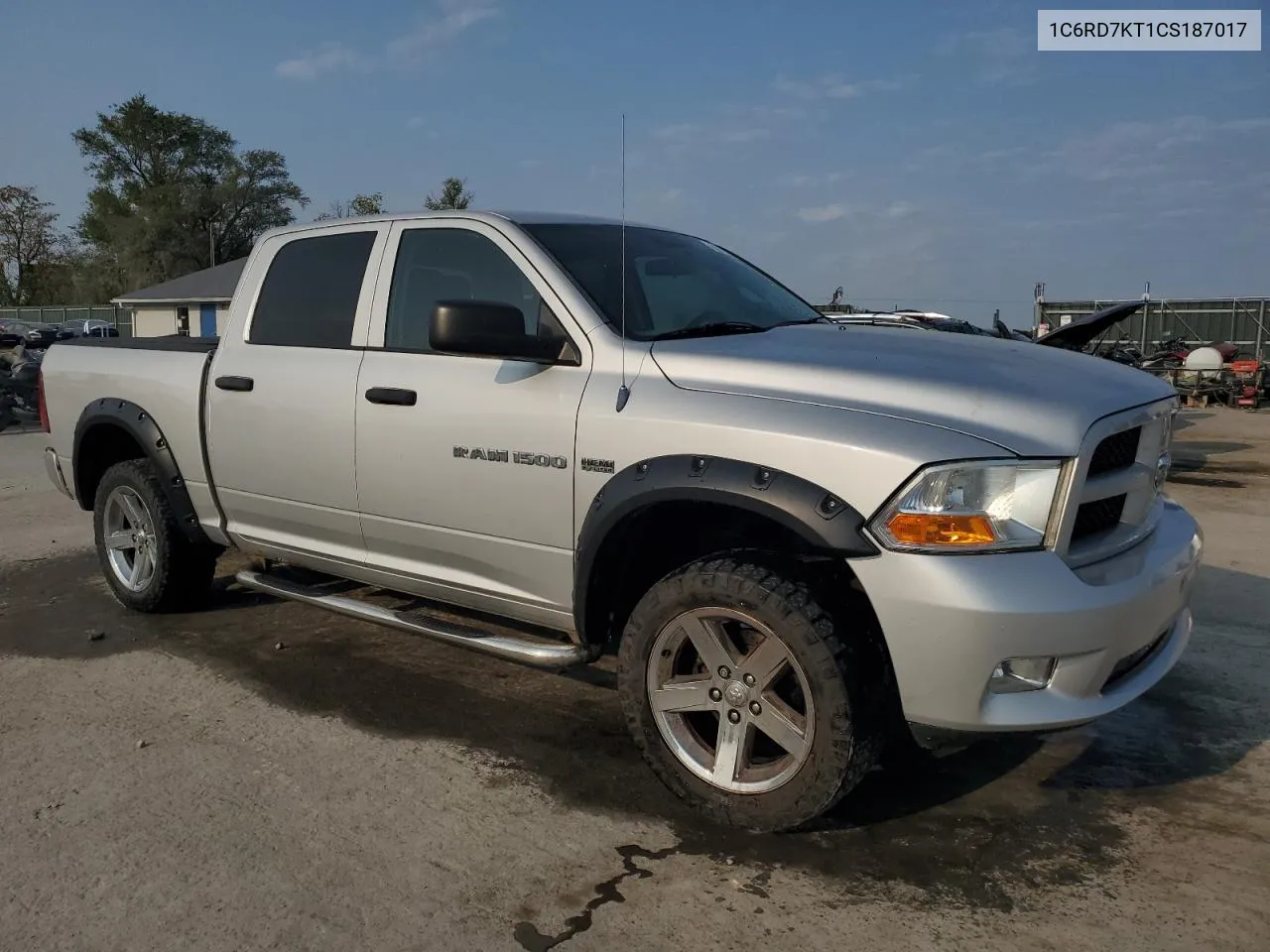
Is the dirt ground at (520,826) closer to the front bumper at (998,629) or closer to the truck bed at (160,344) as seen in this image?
the front bumper at (998,629)

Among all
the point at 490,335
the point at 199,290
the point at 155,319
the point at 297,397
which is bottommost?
the point at 297,397

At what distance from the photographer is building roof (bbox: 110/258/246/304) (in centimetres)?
3706

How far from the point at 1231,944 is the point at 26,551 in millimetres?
7398

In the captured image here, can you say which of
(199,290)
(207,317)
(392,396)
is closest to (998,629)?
(392,396)

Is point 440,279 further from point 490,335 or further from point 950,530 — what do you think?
point 950,530

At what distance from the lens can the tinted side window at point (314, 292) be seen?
4.32 metres

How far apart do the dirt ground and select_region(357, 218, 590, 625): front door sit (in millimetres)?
635

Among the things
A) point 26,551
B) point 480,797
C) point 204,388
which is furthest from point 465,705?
point 26,551

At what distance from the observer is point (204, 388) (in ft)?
15.5

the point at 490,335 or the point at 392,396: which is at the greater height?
the point at 490,335

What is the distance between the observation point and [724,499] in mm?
2945

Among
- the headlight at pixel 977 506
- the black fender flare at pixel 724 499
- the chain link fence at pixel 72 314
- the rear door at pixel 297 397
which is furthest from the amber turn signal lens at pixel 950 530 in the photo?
the chain link fence at pixel 72 314

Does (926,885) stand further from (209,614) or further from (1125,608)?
(209,614)

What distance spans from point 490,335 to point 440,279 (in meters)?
0.88
